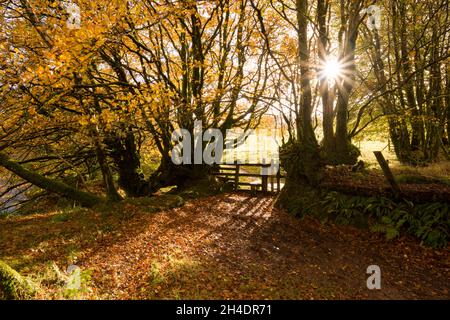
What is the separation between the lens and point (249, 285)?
16.8ft

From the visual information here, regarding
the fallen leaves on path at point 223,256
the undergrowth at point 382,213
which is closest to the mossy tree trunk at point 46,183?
the fallen leaves on path at point 223,256

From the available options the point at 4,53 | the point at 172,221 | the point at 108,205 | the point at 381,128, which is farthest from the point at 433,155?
the point at 4,53

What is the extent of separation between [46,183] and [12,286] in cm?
600

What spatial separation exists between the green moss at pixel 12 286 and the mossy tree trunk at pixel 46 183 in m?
5.78

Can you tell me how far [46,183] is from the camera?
354 inches

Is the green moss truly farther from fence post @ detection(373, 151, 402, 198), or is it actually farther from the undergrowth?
fence post @ detection(373, 151, 402, 198)

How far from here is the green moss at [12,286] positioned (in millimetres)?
3793

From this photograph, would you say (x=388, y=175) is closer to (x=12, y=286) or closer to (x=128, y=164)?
(x=12, y=286)

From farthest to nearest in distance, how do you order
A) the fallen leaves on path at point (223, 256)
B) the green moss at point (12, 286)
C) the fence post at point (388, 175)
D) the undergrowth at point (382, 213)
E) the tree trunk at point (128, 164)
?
the tree trunk at point (128, 164) < the fence post at point (388, 175) < the undergrowth at point (382, 213) < the fallen leaves on path at point (223, 256) < the green moss at point (12, 286)

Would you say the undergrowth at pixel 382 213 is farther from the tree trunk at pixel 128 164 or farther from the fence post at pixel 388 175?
the tree trunk at pixel 128 164

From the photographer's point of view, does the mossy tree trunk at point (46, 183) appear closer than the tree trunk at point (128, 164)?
Yes

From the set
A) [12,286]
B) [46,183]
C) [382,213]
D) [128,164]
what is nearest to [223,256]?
[12,286]

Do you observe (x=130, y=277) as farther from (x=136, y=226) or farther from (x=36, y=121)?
(x=36, y=121)
